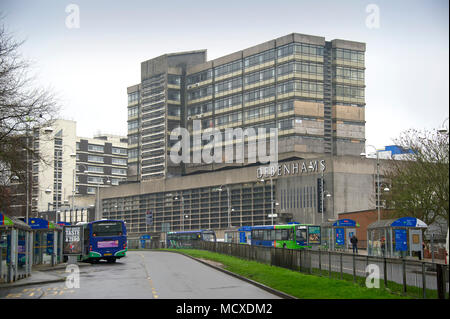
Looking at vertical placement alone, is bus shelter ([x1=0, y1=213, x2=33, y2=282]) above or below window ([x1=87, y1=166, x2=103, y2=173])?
below

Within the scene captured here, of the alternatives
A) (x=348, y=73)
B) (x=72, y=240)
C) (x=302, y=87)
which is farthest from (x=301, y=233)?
(x=348, y=73)

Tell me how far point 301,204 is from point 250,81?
3065 cm

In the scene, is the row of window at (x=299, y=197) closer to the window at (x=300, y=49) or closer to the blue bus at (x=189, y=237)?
the blue bus at (x=189, y=237)

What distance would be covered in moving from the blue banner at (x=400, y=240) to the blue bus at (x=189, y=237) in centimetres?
4794

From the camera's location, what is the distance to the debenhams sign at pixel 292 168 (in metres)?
107

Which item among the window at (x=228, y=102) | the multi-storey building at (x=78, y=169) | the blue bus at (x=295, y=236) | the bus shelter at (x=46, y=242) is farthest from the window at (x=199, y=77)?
the bus shelter at (x=46, y=242)

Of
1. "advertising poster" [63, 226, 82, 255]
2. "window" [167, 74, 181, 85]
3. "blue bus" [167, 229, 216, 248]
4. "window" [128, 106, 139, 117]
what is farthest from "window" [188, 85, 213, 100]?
"advertising poster" [63, 226, 82, 255]

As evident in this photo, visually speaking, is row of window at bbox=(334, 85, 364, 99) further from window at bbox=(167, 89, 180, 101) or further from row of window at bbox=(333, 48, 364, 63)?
window at bbox=(167, 89, 180, 101)

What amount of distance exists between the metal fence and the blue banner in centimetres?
840

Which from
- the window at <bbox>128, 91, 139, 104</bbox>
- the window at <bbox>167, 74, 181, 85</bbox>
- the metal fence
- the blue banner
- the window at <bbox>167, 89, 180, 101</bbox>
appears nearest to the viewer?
the metal fence

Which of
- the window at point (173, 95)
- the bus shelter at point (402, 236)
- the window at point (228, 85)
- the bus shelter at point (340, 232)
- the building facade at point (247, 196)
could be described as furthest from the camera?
the window at point (173, 95)

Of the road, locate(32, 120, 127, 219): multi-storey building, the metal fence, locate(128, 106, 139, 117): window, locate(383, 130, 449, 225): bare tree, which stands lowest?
the road

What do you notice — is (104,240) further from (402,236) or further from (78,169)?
(78,169)

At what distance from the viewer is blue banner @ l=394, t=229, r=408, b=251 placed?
41731mm
